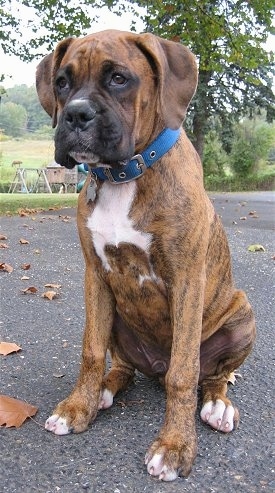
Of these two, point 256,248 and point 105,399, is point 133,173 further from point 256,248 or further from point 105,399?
point 256,248

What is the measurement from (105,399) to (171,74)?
5.11 feet

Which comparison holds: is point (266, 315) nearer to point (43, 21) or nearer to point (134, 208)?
point (134, 208)

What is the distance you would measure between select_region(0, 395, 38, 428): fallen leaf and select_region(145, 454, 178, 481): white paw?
70 centimetres

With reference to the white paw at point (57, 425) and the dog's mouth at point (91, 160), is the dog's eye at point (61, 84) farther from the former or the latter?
the white paw at point (57, 425)

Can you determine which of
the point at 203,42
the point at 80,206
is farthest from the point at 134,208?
the point at 203,42

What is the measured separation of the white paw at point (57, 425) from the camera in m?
2.56

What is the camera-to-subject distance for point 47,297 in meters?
5.03

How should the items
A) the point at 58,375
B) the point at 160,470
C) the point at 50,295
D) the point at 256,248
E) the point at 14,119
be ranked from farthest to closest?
the point at 14,119
the point at 256,248
the point at 50,295
the point at 58,375
the point at 160,470

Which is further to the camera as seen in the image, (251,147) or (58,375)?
(251,147)

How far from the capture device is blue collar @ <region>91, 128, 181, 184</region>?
2508 mm

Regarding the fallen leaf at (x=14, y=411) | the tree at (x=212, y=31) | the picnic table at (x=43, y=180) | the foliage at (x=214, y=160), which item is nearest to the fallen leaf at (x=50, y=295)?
the fallen leaf at (x=14, y=411)

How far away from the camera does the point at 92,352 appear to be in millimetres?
2752

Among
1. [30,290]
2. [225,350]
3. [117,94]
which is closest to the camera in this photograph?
[117,94]

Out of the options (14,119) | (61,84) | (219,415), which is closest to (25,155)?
(14,119)
